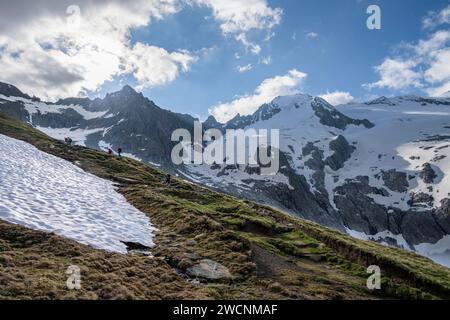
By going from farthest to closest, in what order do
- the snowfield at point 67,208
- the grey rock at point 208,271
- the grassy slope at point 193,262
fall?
the snowfield at point 67,208 < the grey rock at point 208,271 < the grassy slope at point 193,262

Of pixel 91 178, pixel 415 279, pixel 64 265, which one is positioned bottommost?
pixel 415 279

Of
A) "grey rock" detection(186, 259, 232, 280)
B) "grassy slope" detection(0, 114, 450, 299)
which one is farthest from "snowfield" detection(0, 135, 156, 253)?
"grey rock" detection(186, 259, 232, 280)

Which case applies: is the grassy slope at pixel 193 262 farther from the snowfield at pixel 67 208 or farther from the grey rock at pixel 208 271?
the snowfield at pixel 67 208

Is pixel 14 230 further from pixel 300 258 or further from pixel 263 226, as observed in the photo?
pixel 263 226

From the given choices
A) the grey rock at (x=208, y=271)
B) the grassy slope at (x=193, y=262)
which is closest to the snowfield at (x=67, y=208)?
the grassy slope at (x=193, y=262)

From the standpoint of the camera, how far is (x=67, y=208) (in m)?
29.8

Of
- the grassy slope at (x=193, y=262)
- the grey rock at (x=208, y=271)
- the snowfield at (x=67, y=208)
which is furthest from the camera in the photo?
the snowfield at (x=67, y=208)

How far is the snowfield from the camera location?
24203 mm

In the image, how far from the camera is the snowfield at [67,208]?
24203mm
